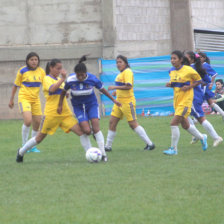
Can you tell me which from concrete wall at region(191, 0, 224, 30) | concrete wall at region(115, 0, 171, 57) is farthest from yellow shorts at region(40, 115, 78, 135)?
concrete wall at region(191, 0, 224, 30)

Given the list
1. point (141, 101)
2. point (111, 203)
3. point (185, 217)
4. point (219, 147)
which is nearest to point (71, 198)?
point (111, 203)

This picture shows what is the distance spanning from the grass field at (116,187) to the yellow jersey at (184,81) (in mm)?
939

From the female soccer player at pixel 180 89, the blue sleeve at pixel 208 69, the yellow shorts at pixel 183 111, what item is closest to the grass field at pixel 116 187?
the female soccer player at pixel 180 89

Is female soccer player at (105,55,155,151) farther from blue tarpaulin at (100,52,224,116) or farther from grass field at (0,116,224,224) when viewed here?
blue tarpaulin at (100,52,224,116)

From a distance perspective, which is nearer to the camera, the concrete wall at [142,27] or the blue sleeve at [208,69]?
the blue sleeve at [208,69]

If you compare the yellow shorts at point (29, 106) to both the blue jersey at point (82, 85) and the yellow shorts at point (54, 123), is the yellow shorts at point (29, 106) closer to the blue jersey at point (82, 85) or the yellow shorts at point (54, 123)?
the yellow shorts at point (54, 123)

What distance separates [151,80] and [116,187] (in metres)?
14.3

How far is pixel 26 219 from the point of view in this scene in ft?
18.5

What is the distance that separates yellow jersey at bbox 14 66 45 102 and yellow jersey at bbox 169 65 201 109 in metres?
2.61

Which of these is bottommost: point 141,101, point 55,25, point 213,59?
point 141,101

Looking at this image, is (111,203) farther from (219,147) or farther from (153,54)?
(153,54)

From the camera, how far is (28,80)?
1098 centimetres

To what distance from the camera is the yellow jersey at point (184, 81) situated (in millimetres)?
9969

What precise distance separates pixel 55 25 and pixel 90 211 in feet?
53.9
